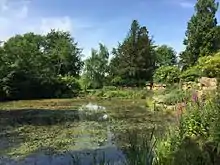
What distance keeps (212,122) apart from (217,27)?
145ft

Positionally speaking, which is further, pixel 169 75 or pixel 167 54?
pixel 167 54

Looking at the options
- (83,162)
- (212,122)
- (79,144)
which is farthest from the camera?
(79,144)

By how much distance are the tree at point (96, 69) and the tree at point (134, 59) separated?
1.28 m

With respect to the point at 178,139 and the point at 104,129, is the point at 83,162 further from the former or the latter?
the point at 104,129

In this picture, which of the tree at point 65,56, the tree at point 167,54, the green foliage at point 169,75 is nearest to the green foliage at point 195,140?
the green foliage at point 169,75

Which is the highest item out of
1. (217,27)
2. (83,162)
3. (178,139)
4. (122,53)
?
(217,27)

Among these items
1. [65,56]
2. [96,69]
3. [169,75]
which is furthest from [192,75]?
[65,56]

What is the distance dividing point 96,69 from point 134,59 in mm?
5267

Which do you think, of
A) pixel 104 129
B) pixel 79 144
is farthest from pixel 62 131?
pixel 79 144

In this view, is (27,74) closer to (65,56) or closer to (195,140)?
(65,56)

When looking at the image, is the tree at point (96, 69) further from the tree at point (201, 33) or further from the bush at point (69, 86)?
the tree at point (201, 33)

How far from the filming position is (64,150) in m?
11.2

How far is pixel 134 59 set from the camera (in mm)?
47625

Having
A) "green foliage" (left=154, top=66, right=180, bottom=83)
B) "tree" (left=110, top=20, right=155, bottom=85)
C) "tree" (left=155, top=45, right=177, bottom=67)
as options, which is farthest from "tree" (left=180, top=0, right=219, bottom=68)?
"tree" (left=155, top=45, right=177, bottom=67)
